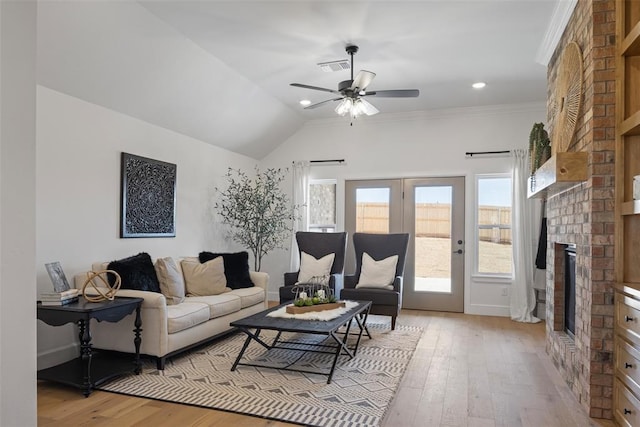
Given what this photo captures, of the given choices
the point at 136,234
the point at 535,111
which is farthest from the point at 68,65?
the point at 535,111

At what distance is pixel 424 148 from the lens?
644 centimetres

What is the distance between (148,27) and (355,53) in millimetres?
1903

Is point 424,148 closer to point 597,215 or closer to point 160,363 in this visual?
point 597,215

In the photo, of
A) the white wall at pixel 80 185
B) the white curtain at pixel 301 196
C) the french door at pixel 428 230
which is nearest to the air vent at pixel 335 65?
the white wall at pixel 80 185

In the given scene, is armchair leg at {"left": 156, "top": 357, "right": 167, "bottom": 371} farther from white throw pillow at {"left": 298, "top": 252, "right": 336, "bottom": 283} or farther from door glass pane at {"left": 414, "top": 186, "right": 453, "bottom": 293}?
door glass pane at {"left": 414, "top": 186, "right": 453, "bottom": 293}

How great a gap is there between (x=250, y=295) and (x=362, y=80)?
2.62m

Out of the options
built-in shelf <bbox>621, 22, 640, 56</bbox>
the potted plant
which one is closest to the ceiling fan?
the potted plant

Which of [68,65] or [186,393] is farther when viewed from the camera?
[68,65]

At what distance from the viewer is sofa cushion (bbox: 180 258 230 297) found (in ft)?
15.3

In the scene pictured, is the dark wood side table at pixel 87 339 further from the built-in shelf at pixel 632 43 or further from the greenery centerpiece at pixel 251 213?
the built-in shelf at pixel 632 43

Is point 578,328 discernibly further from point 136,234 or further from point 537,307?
point 136,234

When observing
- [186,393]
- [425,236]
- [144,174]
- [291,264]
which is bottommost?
[186,393]

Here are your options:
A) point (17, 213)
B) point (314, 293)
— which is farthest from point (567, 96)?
point (17, 213)

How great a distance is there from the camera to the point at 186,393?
313cm
